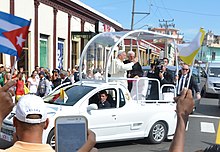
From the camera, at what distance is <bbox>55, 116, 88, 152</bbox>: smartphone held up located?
2742 mm

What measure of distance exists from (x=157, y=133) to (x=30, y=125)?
718 cm

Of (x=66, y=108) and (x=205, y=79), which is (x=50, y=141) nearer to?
(x=66, y=108)

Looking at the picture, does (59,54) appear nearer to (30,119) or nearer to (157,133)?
(157,133)

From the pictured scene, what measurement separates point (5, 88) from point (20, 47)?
3.21 metres

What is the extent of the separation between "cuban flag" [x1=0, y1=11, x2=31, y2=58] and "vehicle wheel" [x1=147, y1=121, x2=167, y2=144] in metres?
4.71

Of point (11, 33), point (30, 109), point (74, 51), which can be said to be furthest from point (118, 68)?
point (74, 51)

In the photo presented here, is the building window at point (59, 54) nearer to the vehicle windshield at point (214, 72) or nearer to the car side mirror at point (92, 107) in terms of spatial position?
the vehicle windshield at point (214, 72)

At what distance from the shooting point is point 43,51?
2441cm

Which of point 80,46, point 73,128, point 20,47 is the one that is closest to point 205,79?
point 80,46

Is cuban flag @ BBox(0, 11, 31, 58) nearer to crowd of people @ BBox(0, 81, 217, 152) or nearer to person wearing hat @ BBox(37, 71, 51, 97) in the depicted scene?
crowd of people @ BBox(0, 81, 217, 152)

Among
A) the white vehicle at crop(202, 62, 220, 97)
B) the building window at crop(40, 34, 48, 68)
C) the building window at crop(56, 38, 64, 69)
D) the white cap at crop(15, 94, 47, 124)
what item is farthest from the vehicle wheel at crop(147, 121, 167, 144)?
the building window at crop(56, 38, 64, 69)

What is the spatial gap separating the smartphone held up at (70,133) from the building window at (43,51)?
21432 mm

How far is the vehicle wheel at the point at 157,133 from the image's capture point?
898 cm

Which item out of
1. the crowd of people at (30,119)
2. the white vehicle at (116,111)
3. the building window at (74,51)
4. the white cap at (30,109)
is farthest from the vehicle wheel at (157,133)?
the building window at (74,51)
